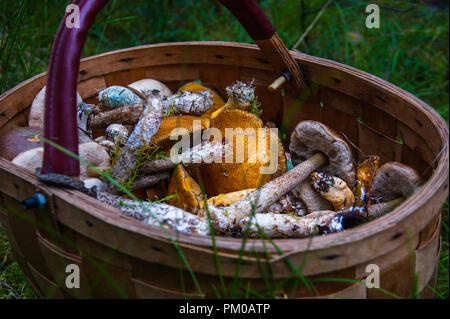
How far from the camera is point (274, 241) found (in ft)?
3.05

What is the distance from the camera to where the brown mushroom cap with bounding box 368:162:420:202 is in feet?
3.87

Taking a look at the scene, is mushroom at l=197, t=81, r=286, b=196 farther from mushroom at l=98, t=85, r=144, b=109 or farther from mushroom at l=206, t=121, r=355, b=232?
mushroom at l=98, t=85, r=144, b=109

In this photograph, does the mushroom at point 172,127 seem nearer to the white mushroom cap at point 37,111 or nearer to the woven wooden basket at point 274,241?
the woven wooden basket at point 274,241

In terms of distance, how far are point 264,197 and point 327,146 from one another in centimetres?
28

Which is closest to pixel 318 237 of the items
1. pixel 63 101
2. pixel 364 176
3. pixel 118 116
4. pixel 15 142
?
pixel 364 176

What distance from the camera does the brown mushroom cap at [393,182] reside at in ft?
3.87

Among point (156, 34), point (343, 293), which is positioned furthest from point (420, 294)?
point (156, 34)

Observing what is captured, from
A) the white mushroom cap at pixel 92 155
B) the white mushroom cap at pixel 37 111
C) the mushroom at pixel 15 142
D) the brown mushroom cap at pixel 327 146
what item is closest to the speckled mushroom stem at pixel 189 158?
the white mushroom cap at pixel 92 155

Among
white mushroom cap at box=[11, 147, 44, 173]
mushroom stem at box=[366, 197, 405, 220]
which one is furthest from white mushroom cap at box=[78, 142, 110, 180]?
mushroom stem at box=[366, 197, 405, 220]

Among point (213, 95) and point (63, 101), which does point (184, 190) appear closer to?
point (63, 101)

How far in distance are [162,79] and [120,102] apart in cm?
43

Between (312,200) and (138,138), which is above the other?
(138,138)

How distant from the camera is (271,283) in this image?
925 mm

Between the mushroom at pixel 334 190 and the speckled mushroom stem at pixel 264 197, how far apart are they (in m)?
Answer: 0.05
